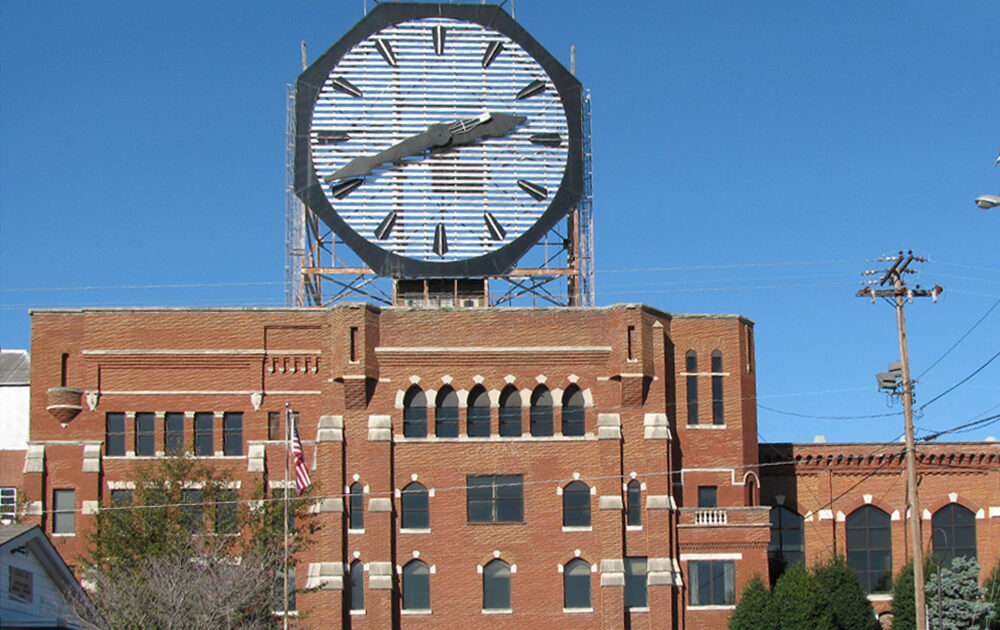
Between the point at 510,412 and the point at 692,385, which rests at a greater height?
the point at 692,385

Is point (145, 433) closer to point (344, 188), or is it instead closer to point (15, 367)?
point (344, 188)

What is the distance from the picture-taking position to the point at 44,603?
45094mm

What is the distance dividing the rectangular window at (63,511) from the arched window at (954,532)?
32.5 meters

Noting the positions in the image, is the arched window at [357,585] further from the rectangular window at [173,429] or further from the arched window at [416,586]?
the rectangular window at [173,429]

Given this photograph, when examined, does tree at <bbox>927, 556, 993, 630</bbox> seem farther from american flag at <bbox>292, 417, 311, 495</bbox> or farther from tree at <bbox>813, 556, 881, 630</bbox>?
american flag at <bbox>292, 417, 311, 495</bbox>

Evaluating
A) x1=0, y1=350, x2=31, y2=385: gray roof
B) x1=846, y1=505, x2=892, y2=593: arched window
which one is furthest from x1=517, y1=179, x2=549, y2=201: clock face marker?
x1=0, y1=350, x2=31, y2=385: gray roof

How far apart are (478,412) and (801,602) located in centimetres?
1309

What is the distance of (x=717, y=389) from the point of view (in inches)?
2516

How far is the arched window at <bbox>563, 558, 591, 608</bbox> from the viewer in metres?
60.9

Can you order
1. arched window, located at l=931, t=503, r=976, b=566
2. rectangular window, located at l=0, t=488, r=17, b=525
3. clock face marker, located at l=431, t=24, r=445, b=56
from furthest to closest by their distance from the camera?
clock face marker, located at l=431, t=24, r=445, b=56
arched window, located at l=931, t=503, r=976, b=566
rectangular window, located at l=0, t=488, r=17, b=525

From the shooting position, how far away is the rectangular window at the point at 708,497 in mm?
63344

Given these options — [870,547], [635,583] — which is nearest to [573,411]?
[635,583]

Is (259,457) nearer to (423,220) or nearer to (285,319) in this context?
(285,319)

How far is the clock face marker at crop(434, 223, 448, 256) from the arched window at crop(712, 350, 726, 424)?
11.2 meters
